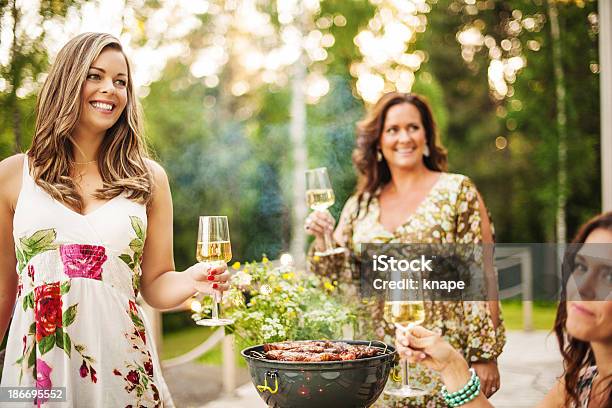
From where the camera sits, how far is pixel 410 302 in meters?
1.53

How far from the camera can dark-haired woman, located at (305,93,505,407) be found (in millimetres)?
2111

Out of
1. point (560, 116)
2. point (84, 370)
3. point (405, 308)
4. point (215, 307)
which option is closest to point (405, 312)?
point (405, 308)

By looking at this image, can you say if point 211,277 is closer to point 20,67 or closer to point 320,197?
point 320,197

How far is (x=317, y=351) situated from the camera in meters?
1.53

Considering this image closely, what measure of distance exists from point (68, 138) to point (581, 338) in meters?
1.25

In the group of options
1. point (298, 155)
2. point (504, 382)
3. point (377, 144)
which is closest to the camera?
point (377, 144)

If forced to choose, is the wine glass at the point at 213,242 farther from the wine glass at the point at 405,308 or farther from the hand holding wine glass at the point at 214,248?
the wine glass at the point at 405,308

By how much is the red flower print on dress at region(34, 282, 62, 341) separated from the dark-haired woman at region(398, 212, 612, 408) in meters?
0.76

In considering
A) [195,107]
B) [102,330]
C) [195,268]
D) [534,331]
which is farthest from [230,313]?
[195,107]

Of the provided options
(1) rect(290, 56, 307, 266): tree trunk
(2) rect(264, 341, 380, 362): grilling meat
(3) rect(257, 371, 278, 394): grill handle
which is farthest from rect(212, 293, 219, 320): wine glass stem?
(1) rect(290, 56, 307, 266): tree trunk

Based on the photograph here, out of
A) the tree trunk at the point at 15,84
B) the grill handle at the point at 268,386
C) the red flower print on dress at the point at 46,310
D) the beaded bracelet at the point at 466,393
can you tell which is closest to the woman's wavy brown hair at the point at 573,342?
the beaded bracelet at the point at 466,393

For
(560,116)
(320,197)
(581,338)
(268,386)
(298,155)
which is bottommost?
(268,386)

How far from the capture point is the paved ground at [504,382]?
3.71m

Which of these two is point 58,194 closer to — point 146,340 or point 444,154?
point 146,340
